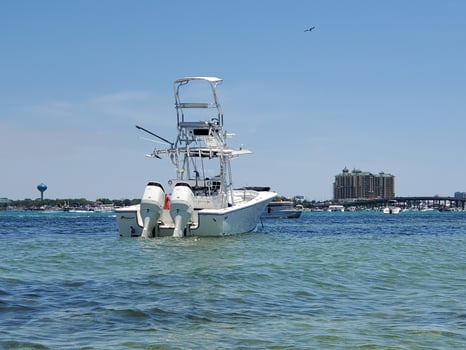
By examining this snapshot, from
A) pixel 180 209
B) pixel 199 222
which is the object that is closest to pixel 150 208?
pixel 180 209

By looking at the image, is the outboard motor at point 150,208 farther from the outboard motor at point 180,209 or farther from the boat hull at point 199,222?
the outboard motor at point 180,209

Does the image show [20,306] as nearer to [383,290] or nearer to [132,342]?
[132,342]

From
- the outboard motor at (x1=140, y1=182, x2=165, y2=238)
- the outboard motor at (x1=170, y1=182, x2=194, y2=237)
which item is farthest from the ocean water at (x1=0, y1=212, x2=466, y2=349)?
the outboard motor at (x1=140, y1=182, x2=165, y2=238)

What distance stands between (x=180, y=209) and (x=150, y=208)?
6.95ft

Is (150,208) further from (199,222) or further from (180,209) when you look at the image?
(199,222)

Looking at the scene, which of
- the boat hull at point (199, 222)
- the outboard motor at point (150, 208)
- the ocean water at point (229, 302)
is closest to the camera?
the ocean water at point (229, 302)

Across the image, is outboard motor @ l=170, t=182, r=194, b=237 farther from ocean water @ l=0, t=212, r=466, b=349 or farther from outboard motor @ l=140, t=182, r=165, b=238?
ocean water @ l=0, t=212, r=466, b=349

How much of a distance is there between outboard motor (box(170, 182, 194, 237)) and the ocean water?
10.0 meters

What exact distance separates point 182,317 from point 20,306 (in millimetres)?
3554

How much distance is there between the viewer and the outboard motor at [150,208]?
39294 millimetres

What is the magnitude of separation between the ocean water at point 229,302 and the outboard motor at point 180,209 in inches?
394

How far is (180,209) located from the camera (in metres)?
38.2

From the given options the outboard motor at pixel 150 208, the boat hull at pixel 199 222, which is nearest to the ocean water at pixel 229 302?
the boat hull at pixel 199 222

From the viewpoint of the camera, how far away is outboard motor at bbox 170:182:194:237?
125 feet
